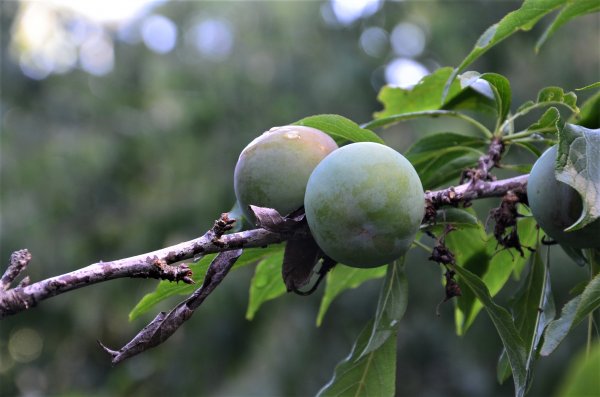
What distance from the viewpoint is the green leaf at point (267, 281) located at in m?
1.27

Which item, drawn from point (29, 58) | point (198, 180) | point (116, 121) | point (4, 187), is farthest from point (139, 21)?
point (198, 180)

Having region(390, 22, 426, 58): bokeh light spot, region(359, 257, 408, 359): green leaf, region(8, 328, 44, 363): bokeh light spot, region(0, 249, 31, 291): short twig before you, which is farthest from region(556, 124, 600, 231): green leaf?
region(8, 328, 44, 363): bokeh light spot

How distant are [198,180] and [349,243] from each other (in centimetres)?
519

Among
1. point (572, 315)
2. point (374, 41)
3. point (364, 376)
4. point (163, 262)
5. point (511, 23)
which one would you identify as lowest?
point (374, 41)

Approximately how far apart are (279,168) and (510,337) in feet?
1.34

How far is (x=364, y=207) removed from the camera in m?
0.87

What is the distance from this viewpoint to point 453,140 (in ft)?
4.10

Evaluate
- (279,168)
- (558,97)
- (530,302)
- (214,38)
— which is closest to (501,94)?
(558,97)

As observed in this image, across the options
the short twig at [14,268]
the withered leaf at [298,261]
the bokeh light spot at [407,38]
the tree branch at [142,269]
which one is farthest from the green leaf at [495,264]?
the bokeh light spot at [407,38]

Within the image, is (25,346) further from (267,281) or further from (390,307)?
(390,307)

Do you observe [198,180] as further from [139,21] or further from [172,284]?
[172,284]

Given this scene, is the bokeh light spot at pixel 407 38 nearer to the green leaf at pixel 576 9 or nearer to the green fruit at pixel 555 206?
the green leaf at pixel 576 9

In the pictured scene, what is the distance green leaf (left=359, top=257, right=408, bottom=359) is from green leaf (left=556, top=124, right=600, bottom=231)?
0.34 m

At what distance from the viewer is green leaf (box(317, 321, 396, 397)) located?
114cm
